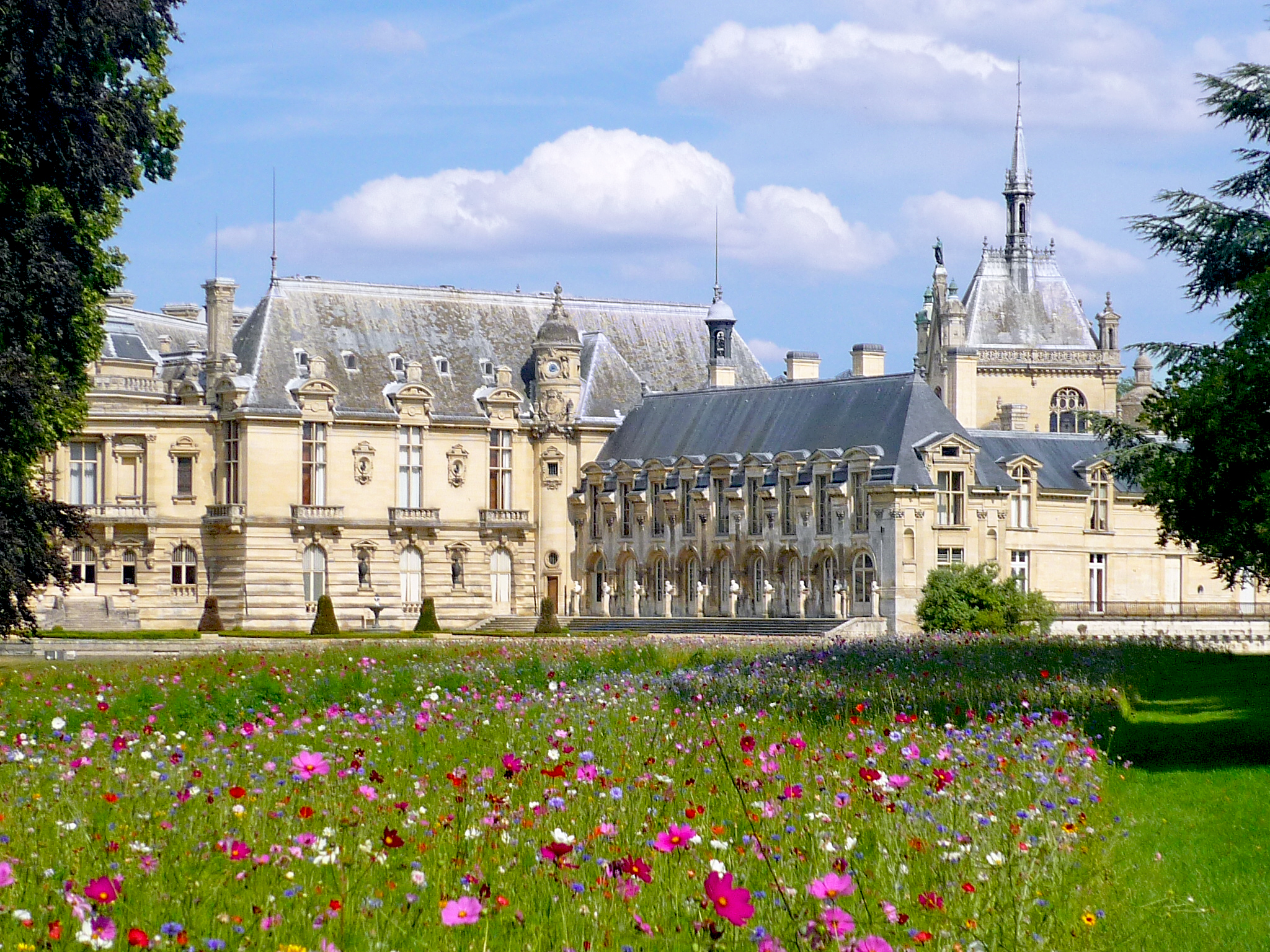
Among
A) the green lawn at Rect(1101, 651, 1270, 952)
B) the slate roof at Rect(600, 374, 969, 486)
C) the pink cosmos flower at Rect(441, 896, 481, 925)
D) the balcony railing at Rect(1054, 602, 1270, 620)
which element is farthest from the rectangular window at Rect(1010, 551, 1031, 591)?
the pink cosmos flower at Rect(441, 896, 481, 925)

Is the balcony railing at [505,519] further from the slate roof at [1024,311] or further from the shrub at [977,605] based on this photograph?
the slate roof at [1024,311]

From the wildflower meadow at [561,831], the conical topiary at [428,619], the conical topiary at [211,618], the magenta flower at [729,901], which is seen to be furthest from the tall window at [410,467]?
the magenta flower at [729,901]

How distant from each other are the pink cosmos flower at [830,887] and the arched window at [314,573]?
56280 millimetres

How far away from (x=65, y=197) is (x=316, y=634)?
86.7 feet

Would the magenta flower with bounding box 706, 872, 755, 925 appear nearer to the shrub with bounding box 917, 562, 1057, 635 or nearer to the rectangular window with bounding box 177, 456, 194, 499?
the shrub with bounding box 917, 562, 1057, 635

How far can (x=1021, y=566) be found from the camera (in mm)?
63219

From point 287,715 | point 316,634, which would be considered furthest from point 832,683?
point 316,634

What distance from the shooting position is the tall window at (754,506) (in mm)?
63188

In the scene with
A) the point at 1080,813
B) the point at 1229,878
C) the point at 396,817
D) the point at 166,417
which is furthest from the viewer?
the point at 166,417

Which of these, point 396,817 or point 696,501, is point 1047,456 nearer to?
point 696,501

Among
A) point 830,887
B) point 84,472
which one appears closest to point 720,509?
point 84,472

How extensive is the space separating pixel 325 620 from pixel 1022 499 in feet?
75.4

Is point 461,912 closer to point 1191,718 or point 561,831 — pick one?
point 561,831

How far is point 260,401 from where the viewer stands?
2502 inches
